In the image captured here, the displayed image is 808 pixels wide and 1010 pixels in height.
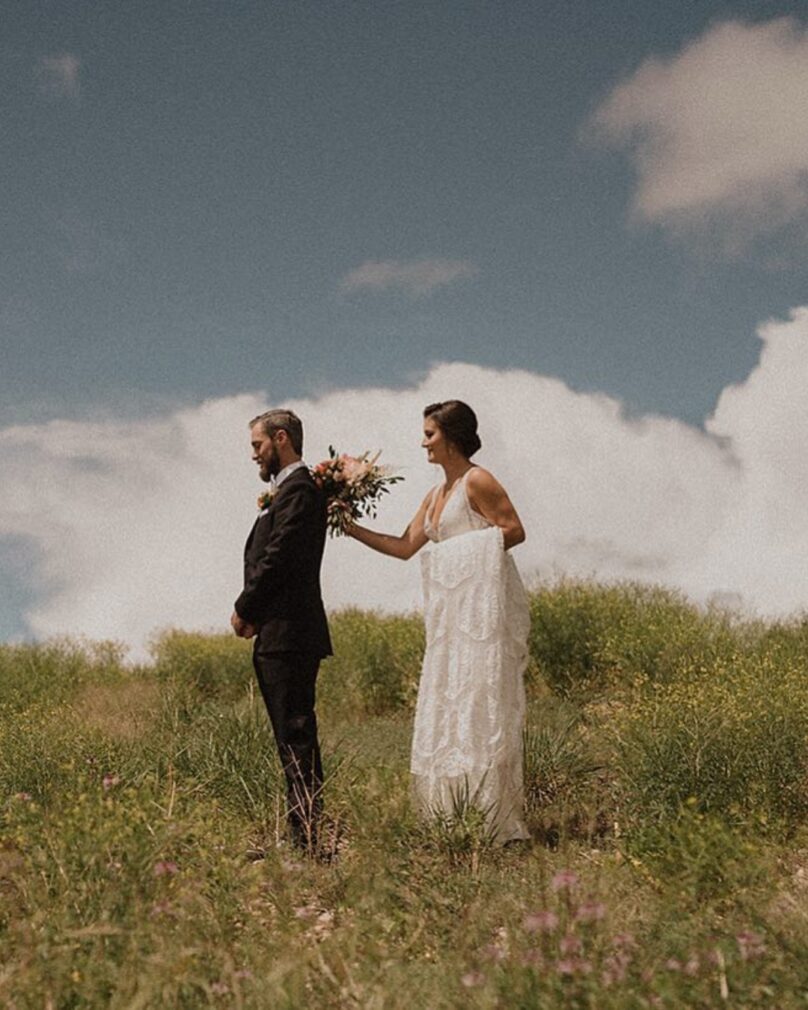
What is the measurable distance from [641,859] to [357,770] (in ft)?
7.16

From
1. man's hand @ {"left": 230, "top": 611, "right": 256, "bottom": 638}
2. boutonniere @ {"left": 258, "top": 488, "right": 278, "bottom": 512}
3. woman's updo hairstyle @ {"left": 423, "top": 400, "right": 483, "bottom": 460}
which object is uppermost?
woman's updo hairstyle @ {"left": 423, "top": 400, "right": 483, "bottom": 460}

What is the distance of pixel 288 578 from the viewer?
5520 mm

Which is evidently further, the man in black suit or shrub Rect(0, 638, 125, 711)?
shrub Rect(0, 638, 125, 711)

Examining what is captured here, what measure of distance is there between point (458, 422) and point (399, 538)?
2.55 ft

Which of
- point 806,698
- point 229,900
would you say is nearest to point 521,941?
point 229,900

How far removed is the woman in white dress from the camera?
5637 millimetres

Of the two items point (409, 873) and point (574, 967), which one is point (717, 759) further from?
point (574, 967)

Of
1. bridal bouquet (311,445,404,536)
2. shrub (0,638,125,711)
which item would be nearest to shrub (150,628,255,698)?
shrub (0,638,125,711)

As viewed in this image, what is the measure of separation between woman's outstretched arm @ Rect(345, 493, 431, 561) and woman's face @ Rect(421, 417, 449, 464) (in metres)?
0.32

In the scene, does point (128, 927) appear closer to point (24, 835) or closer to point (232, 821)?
point (24, 835)

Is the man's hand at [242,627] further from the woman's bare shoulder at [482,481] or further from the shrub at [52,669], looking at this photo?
the shrub at [52,669]

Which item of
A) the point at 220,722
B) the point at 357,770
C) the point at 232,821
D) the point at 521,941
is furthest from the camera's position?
the point at 220,722

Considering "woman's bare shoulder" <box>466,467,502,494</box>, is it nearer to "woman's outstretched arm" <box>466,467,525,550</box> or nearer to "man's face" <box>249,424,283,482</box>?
"woman's outstretched arm" <box>466,467,525,550</box>

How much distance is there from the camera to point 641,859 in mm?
4988
